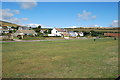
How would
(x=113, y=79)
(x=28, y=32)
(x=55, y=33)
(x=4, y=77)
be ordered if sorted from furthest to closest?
(x=55, y=33) → (x=28, y=32) → (x=4, y=77) → (x=113, y=79)

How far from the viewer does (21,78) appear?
612 cm

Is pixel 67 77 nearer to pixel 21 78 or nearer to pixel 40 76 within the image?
pixel 40 76

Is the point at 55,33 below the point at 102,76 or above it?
above

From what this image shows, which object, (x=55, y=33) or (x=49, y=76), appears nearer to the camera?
(x=49, y=76)

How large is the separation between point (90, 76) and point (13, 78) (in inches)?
163

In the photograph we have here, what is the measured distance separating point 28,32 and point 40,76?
66.6 meters

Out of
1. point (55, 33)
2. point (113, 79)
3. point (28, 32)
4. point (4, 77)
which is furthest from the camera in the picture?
point (55, 33)

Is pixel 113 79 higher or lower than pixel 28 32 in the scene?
lower

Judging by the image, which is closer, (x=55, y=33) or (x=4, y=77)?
(x=4, y=77)

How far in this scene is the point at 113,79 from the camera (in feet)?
19.3

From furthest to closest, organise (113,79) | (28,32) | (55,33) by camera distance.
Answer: (55,33)
(28,32)
(113,79)

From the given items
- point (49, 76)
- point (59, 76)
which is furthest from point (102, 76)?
point (49, 76)

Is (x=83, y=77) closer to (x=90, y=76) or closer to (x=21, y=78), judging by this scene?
(x=90, y=76)

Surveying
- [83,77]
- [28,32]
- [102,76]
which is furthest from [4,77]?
[28,32]
